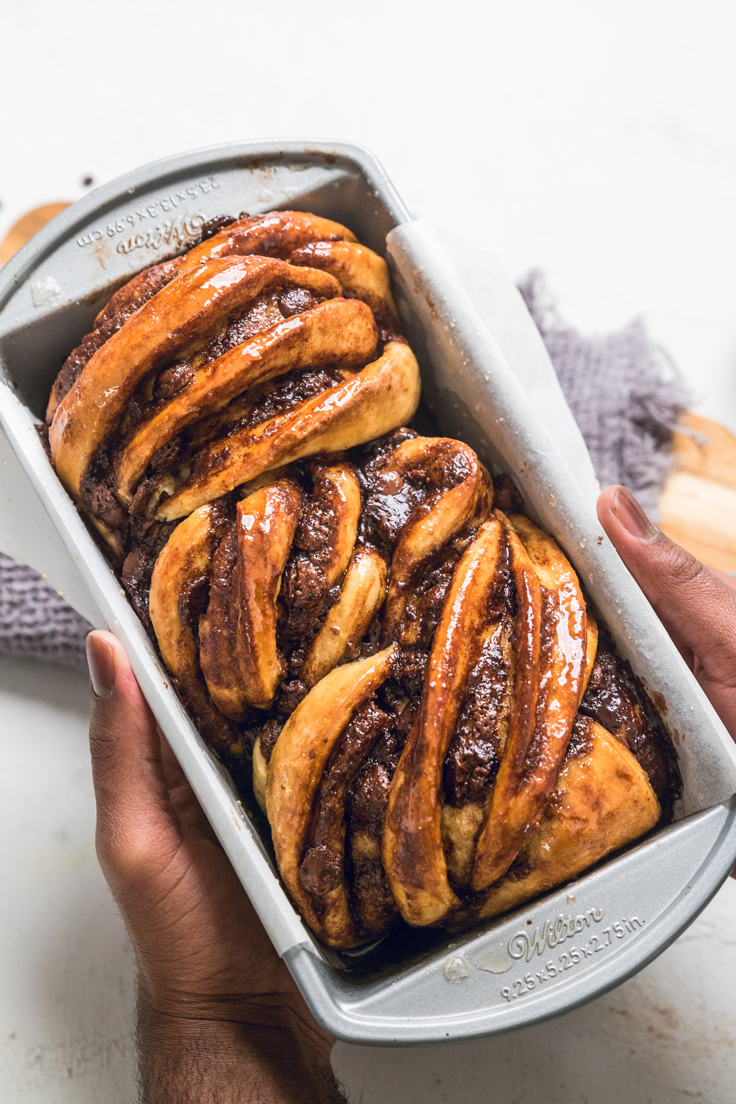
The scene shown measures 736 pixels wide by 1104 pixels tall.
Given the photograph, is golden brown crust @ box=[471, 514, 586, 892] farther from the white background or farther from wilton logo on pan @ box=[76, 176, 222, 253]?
the white background

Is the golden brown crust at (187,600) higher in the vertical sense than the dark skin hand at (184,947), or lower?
higher

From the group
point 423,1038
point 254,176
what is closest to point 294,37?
point 254,176

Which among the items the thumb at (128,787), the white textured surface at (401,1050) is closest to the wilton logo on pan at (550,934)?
the thumb at (128,787)

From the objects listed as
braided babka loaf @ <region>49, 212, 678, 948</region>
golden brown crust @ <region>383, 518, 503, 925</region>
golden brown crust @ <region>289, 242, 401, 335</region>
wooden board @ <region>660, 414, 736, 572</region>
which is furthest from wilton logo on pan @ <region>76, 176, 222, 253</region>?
wooden board @ <region>660, 414, 736, 572</region>

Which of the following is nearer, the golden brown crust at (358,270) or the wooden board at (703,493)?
the golden brown crust at (358,270)

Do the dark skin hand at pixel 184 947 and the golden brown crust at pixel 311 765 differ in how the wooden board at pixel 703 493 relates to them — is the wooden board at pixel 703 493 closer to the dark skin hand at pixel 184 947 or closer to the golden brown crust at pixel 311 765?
the golden brown crust at pixel 311 765

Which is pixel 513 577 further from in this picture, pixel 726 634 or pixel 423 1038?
pixel 423 1038

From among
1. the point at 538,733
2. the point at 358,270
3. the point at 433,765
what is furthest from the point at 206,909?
the point at 358,270
